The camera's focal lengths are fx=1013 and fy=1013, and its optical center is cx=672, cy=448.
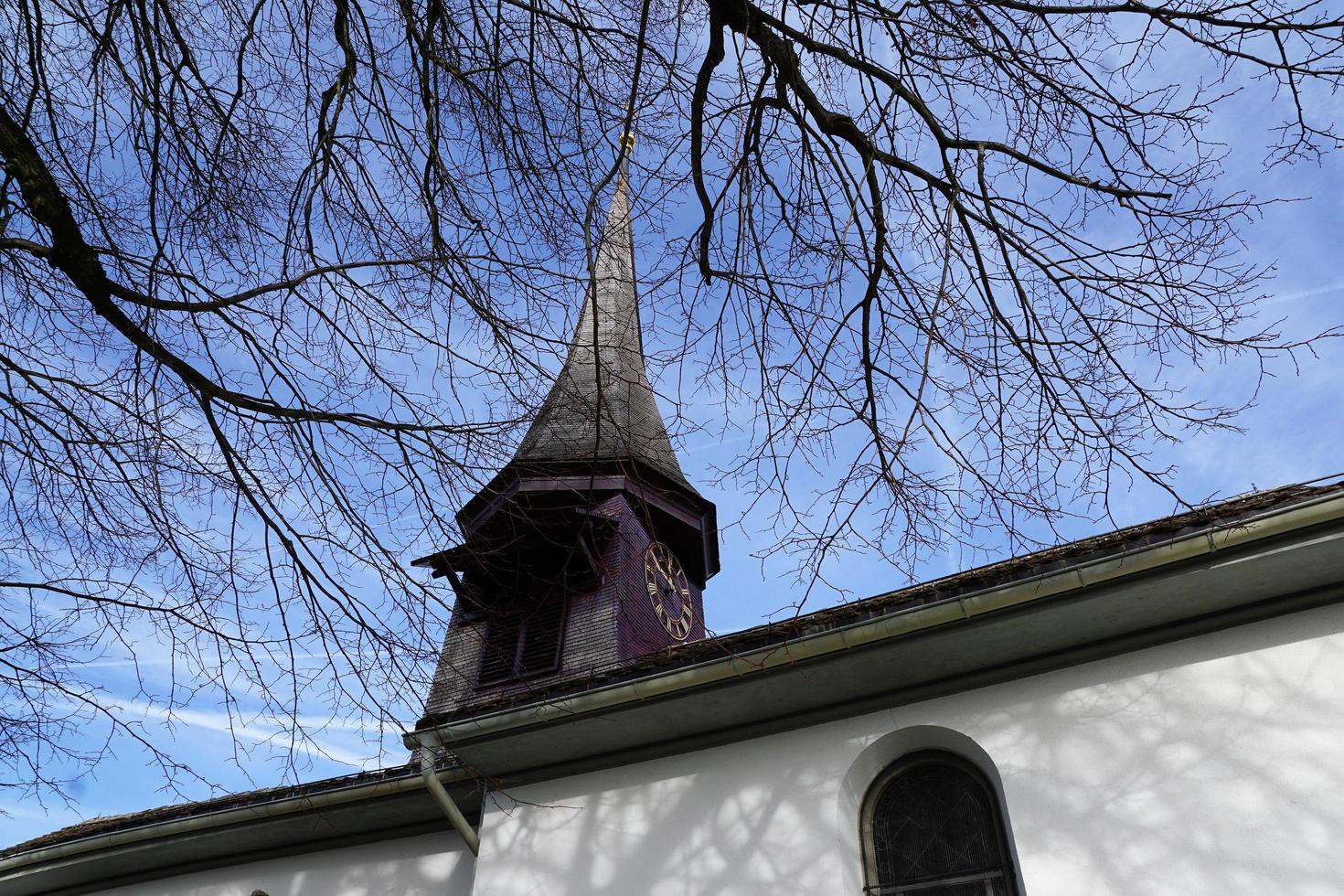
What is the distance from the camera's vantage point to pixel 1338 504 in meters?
4.85

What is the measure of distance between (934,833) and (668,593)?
7.30 m

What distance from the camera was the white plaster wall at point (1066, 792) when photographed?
4.75 meters

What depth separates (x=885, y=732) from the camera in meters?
5.97

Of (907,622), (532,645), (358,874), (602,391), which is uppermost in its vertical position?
(532,645)

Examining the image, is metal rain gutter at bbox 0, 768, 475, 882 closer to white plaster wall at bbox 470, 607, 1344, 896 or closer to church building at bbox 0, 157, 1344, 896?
church building at bbox 0, 157, 1344, 896

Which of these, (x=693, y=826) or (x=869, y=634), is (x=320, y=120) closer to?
(x=869, y=634)

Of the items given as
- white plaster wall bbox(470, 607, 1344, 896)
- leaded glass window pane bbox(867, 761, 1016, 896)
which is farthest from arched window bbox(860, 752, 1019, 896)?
white plaster wall bbox(470, 607, 1344, 896)

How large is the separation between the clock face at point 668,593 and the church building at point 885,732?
16.3ft

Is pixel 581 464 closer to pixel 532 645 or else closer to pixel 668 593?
pixel 532 645

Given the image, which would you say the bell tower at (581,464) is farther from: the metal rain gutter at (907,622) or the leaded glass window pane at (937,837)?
the leaded glass window pane at (937,837)

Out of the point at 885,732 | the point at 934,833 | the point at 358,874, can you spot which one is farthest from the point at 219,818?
the point at 934,833

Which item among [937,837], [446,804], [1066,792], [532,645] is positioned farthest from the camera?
[532,645]

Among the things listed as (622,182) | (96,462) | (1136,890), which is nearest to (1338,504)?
(1136,890)

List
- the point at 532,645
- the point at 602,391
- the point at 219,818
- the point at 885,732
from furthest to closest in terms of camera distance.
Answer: the point at 532,645
the point at 219,818
the point at 885,732
the point at 602,391
